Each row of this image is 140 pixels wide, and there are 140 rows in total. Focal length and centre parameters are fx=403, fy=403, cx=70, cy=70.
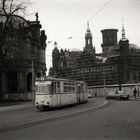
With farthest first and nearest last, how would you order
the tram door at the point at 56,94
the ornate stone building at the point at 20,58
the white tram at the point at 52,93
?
1. the ornate stone building at the point at 20,58
2. the tram door at the point at 56,94
3. the white tram at the point at 52,93

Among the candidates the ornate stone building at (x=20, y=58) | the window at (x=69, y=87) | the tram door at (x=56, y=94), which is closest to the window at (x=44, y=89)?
the tram door at (x=56, y=94)

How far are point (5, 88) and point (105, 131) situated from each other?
6136 centimetres

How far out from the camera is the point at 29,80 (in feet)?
284

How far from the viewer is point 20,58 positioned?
6016 centimetres

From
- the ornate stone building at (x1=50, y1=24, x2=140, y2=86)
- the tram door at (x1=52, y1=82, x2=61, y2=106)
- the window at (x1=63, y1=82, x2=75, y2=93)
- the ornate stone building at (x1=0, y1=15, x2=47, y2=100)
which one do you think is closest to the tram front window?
the tram door at (x1=52, y1=82, x2=61, y2=106)

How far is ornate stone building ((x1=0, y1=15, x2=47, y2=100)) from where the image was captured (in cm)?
5906

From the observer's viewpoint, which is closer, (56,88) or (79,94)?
(56,88)

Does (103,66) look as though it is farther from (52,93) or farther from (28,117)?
(28,117)

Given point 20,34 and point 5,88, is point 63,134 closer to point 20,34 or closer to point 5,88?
point 20,34

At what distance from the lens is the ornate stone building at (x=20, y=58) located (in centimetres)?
5906

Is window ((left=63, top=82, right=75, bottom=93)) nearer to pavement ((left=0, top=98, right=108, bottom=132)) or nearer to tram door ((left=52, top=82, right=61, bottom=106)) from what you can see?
tram door ((left=52, top=82, right=61, bottom=106))

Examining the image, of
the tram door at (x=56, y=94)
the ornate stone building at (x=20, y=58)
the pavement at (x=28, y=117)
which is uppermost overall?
the ornate stone building at (x=20, y=58)

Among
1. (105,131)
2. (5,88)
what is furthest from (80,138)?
(5,88)

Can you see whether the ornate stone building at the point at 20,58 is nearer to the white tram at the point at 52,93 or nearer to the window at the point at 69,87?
the window at the point at 69,87
